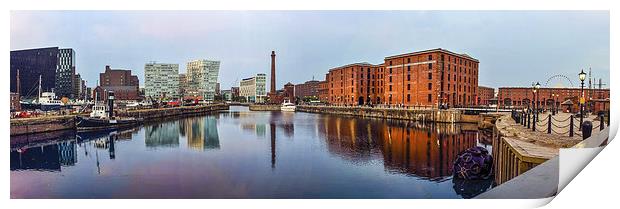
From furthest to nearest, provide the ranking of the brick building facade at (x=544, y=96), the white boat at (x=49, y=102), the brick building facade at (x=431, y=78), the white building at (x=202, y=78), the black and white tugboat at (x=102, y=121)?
the white building at (x=202, y=78)
the brick building facade at (x=431, y=78)
the brick building facade at (x=544, y=96)
the white boat at (x=49, y=102)
the black and white tugboat at (x=102, y=121)

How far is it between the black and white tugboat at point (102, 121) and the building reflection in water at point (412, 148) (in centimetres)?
1778

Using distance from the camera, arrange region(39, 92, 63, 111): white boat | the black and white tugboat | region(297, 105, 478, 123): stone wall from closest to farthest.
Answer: the black and white tugboat
region(39, 92, 63, 111): white boat
region(297, 105, 478, 123): stone wall

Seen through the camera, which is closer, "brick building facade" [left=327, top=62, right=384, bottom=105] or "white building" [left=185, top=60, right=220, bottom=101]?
"white building" [left=185, top=60, right=220, bottom=101]

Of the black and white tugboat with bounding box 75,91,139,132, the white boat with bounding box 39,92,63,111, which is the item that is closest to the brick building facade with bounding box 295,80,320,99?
the black and white tugboat with bounding box 75,91,139,132

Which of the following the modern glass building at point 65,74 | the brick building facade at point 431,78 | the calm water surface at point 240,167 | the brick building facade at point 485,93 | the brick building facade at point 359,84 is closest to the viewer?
the calm water surface at point 240,167

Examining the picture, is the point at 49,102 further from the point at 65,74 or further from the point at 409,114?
the point at 409,114

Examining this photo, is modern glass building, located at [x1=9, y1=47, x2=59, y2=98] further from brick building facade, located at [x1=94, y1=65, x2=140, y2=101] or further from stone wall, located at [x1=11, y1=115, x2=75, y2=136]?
brick building facade, located at [x1=94, y1=65, x2=140, y2=101]

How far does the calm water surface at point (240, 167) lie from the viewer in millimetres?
12773

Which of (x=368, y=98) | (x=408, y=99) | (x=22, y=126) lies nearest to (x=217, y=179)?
(x=22, y=126)

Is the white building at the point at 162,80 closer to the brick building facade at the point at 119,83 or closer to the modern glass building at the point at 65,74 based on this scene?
the brick building facade at the point at 119,83

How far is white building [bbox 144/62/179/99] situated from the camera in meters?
68.8

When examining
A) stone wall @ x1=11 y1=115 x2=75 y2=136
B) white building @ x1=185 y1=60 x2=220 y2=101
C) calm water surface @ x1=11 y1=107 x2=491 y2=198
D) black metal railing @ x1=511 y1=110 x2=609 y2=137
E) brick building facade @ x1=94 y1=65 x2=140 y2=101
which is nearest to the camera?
black metal railing @ x1=511 y1=110 x2=609 y2=137

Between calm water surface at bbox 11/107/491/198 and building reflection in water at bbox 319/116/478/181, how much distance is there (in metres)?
0.05

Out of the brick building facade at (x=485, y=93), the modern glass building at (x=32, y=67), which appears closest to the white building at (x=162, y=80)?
the modern glass building at (x=32, y=67)
